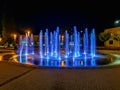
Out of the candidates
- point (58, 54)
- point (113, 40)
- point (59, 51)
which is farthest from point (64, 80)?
point (113, 40)

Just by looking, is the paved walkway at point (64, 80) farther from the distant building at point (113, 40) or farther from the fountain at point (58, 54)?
the distant building at point (113, 40)

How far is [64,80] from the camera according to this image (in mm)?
8047

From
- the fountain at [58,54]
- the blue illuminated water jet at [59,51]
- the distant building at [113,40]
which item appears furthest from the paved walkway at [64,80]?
the distant building at [113,40]

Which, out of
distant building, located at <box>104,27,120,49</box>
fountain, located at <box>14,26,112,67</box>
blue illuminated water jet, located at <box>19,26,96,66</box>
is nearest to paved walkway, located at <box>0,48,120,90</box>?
fountain, located at <box>14,26,112,67</box>

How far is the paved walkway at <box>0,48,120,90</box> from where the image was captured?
23.2 ft

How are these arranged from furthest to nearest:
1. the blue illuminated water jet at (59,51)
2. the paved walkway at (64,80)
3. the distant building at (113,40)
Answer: the distant building at (113,40)
the blue illuminated water jet at (59,51)
the paved walkway at (64,80)

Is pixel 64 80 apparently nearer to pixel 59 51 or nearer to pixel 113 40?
pixel 59 51

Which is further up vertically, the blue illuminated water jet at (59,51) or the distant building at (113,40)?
the distant building at (113,40)

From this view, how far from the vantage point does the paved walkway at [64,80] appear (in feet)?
23.2

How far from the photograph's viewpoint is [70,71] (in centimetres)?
995

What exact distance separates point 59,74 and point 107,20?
178 ft

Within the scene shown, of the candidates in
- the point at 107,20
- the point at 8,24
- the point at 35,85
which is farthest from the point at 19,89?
the point at 107,20

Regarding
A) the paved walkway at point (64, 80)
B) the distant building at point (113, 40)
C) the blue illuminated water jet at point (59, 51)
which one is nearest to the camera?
the paved walkway at point (64, 80)

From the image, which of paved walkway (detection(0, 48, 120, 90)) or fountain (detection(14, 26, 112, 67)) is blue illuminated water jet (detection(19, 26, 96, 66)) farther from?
paved walkway (detection(0, 48, 120, 90))
